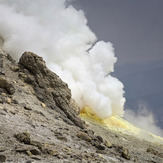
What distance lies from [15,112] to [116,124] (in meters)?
75.1

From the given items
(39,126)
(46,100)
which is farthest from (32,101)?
(39,126)

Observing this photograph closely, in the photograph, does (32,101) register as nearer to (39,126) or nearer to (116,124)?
(39,126)

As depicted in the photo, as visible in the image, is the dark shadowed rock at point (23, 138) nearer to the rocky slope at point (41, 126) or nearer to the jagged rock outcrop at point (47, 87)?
the rocky slope at point (41, 126)

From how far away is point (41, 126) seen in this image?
A: 2245cm

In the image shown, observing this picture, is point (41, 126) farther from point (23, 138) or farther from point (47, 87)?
point (47, 87)

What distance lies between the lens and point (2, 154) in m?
12.1

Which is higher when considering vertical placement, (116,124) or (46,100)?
(116,124)

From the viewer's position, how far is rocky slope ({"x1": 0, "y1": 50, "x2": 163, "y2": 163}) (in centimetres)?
1427

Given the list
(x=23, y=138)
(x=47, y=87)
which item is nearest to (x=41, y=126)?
(x=23, y=138)

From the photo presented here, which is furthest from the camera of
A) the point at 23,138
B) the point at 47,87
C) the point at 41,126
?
the point at 47,87

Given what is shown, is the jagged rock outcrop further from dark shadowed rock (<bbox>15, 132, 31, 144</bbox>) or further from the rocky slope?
dark shadowed rock (<bbox>15, 132, 31, 144</bbox>)

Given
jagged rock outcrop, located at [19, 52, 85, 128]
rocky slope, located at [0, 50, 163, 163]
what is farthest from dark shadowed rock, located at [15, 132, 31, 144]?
jagged rock outcrop, located at [19, 52, 85, 128]

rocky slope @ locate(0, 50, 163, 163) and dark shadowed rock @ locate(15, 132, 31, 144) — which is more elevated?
rocky slope @ locate(0, 50, 163, 163)

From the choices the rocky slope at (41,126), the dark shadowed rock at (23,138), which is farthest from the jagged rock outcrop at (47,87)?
the dark shadowed rock at (23,138)
